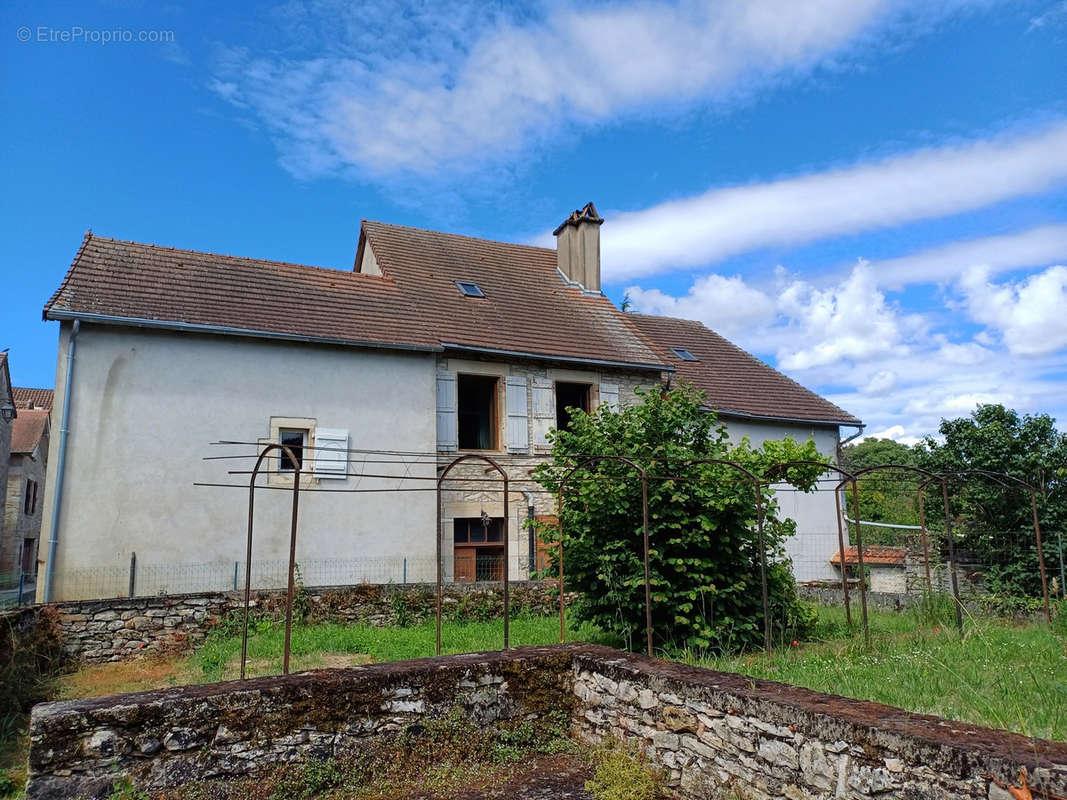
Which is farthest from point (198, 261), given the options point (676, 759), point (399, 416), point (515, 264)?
point (676, 759)

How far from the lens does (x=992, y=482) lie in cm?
1161

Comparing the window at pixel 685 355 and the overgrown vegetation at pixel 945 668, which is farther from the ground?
the window at pixel 685 355

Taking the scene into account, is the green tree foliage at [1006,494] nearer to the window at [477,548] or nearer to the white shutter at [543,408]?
the white shutter at [543,408]

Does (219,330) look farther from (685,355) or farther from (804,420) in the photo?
(804,420)

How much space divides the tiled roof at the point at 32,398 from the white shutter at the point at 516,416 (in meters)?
26.0

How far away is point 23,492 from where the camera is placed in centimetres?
2659

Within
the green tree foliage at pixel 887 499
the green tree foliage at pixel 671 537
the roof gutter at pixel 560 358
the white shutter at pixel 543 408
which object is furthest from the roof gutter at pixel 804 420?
the green tree foliage at pixel 671 537

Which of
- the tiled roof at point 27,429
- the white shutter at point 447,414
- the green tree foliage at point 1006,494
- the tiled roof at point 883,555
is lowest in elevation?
the tiled roof at point 883,555

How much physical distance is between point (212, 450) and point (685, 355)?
11.5m

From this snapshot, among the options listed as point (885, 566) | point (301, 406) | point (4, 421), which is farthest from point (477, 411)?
point (4, 421)

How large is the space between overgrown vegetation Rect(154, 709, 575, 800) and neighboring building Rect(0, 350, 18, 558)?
24.7 meters

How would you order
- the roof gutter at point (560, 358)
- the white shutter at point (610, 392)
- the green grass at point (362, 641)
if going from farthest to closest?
the white shutter at point (610, 392), the roof gutter at point (560, 358), the green grass at point (362, 641)

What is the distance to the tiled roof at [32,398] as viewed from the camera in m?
31.0

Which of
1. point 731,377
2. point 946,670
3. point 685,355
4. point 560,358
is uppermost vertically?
point 685,355
